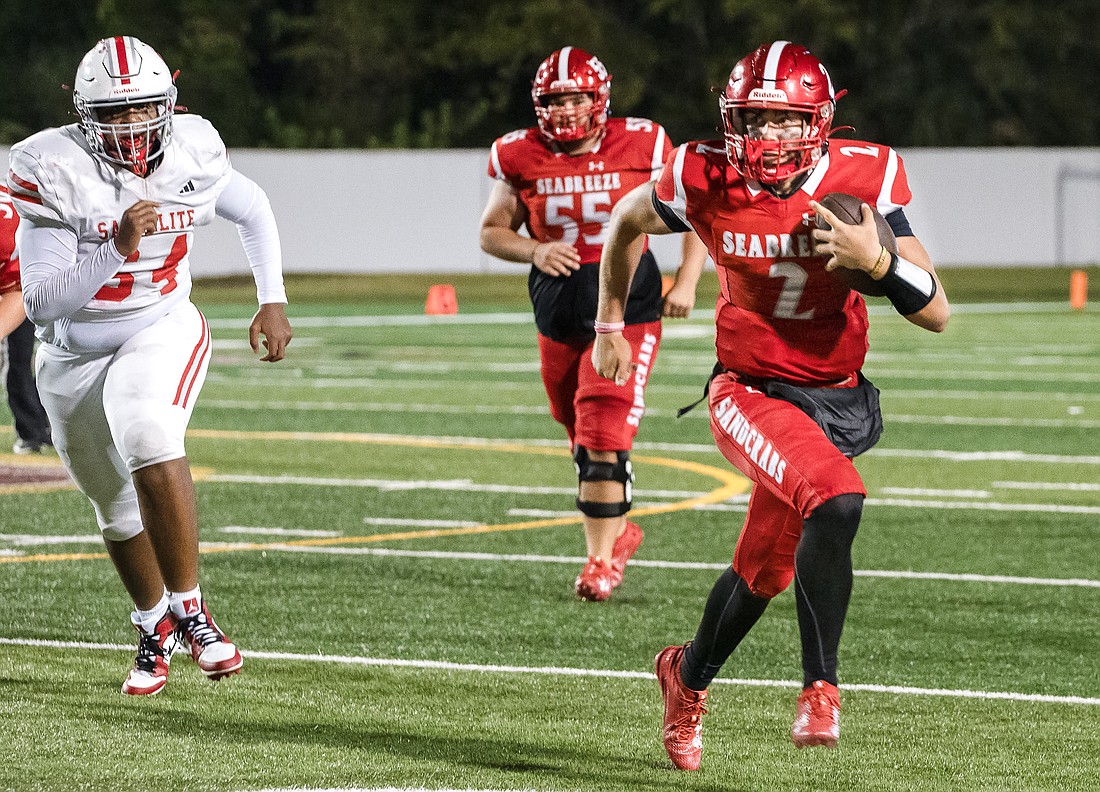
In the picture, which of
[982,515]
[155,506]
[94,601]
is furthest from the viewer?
[982,515]

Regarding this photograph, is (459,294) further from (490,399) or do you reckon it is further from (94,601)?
(94,601)

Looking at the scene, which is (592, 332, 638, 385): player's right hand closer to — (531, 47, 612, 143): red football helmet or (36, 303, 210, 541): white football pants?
(36, 303, 210, 541): white football pants

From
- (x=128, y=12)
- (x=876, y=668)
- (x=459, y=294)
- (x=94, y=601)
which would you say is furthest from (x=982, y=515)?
(x=128, y=12)

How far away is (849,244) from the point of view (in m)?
4.70

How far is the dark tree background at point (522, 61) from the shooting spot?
3962 cm

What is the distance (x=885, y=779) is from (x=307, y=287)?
2710cm

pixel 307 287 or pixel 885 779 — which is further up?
pixel 885 779

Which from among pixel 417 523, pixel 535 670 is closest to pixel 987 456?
pixel 417 523

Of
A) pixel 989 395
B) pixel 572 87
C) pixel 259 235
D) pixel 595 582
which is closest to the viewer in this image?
pixel 259 235

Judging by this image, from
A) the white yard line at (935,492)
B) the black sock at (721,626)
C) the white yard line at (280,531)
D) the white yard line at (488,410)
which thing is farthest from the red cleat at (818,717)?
the white yard line at (488,410)

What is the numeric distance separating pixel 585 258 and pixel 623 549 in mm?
1131

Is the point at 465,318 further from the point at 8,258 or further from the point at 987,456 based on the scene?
the point at 8,258

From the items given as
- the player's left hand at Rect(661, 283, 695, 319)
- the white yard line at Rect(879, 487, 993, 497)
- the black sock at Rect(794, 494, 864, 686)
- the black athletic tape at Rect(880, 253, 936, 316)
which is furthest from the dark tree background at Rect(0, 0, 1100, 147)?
the black sock at Rect(794, 494, 864, 686)

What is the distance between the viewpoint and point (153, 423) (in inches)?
222
